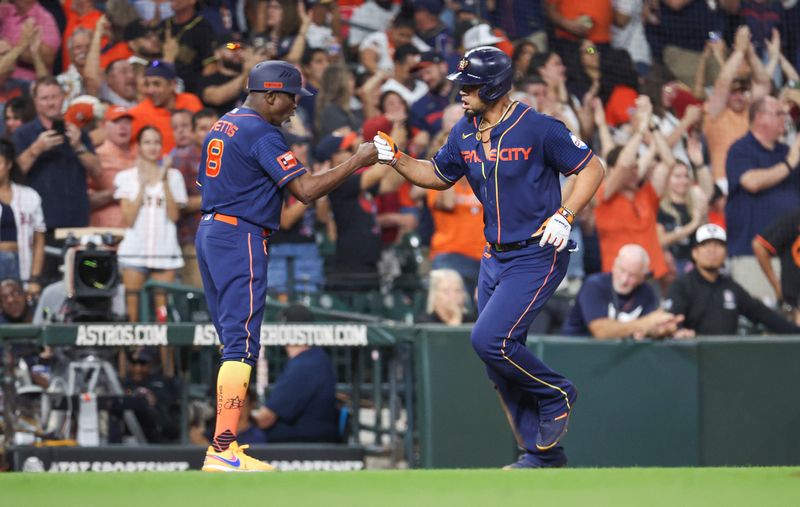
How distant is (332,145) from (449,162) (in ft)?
16.3

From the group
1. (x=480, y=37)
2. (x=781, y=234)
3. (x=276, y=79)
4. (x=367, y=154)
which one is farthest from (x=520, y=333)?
(x=480, y=37)

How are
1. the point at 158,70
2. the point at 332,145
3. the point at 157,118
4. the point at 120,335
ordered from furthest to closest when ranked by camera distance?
the point at 332,145
the point at 158,70
the point at 157,118
the point at 120,335

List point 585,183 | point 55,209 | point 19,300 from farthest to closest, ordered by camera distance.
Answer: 1. point 55,209
2. point 19,300
3. point 585,183

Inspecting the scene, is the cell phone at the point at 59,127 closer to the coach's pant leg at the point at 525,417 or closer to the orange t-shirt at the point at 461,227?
the orange t-shirt at the point at 461,227

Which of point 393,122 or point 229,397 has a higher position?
point 393,122

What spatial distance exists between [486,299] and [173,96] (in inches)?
219

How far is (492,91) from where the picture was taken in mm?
6715

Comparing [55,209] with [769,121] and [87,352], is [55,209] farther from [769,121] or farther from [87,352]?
[769,121]

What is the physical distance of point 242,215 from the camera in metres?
6.65

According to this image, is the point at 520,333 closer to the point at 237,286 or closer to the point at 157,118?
the point at 237,286

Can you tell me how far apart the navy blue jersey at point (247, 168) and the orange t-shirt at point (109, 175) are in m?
4.62

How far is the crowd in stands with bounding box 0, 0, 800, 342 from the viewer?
11.0m

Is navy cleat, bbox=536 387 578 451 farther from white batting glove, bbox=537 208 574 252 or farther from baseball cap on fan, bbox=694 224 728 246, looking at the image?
baseball cap on fan, bbox=694 224 728 246

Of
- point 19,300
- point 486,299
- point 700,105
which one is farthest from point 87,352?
point 700,105
